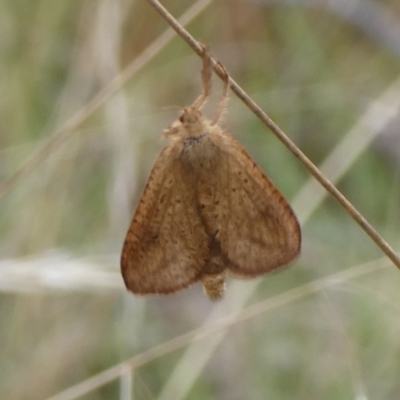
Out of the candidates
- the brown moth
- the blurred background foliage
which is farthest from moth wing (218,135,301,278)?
the blurred background foliage

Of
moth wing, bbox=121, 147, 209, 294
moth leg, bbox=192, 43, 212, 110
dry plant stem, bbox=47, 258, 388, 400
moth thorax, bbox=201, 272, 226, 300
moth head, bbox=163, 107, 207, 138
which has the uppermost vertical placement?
moth leg, bbox=192, 43, 212, 110

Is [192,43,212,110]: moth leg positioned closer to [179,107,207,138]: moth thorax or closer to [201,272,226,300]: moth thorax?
[179,107,207,138]: moth thorax

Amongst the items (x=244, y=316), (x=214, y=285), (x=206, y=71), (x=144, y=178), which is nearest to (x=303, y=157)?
(x=206, y=71)

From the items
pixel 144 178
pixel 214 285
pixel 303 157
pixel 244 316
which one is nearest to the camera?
pixel 303 157

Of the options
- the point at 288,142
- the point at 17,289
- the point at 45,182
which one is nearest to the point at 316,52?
the point at 45,182

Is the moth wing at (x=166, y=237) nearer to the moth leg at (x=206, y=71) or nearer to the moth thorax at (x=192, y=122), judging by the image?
the moth thorax at (x=192, y=122)

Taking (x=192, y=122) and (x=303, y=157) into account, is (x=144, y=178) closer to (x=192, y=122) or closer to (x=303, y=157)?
(x=192, y=122)

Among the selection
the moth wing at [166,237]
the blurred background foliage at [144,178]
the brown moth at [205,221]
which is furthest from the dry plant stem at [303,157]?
the blurred background foliage at [144,178]
